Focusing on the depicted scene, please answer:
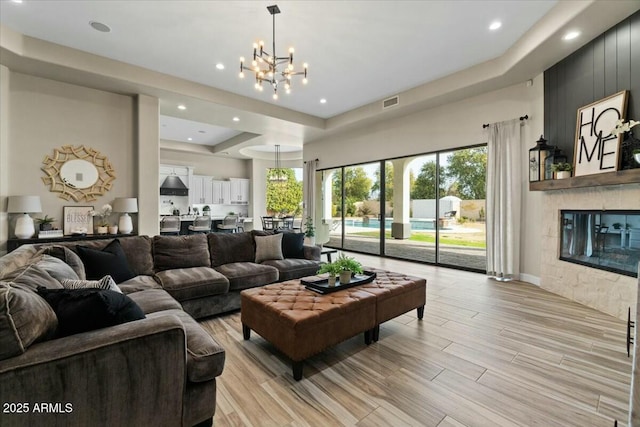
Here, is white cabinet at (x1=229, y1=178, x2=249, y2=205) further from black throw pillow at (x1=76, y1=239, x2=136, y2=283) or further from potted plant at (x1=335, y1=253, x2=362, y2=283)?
potted plant at (x1=335, y1=253, x2=362, y2=283)

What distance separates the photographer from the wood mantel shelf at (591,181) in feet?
9.57

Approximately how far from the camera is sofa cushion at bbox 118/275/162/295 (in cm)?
274

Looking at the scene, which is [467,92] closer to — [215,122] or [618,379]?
[618,379]

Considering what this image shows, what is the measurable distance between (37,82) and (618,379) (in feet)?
25.4

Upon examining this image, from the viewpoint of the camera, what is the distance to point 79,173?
15.1 ft

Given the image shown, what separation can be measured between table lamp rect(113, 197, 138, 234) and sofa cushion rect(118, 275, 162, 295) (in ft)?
7.05

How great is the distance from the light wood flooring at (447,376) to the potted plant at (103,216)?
9.70 ft

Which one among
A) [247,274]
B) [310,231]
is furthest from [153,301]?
[310,231]

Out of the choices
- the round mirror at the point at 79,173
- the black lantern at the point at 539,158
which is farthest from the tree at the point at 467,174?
the round mirror at the point at 79,173

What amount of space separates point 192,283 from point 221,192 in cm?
826

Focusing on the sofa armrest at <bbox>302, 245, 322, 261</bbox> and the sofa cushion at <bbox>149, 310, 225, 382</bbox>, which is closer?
the sofa cushion at <bbox>149, 310, 225, 382</bbox>

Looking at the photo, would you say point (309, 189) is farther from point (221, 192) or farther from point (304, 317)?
point (304, 317)

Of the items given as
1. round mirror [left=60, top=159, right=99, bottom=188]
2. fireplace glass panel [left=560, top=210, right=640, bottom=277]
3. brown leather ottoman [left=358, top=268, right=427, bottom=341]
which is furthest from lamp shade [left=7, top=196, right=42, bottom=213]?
fireplace glass panel [left=560, top=210, right=640, bottom=277]

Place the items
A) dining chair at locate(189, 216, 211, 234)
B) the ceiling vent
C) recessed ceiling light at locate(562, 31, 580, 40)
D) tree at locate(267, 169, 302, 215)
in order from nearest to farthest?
recessed ceiling light at locate(562, 31, 580, 40) → the ceiling vent → dining chair at locate(189, 216, 211, 234) → tree at locate(267, 169, 302, 215)
